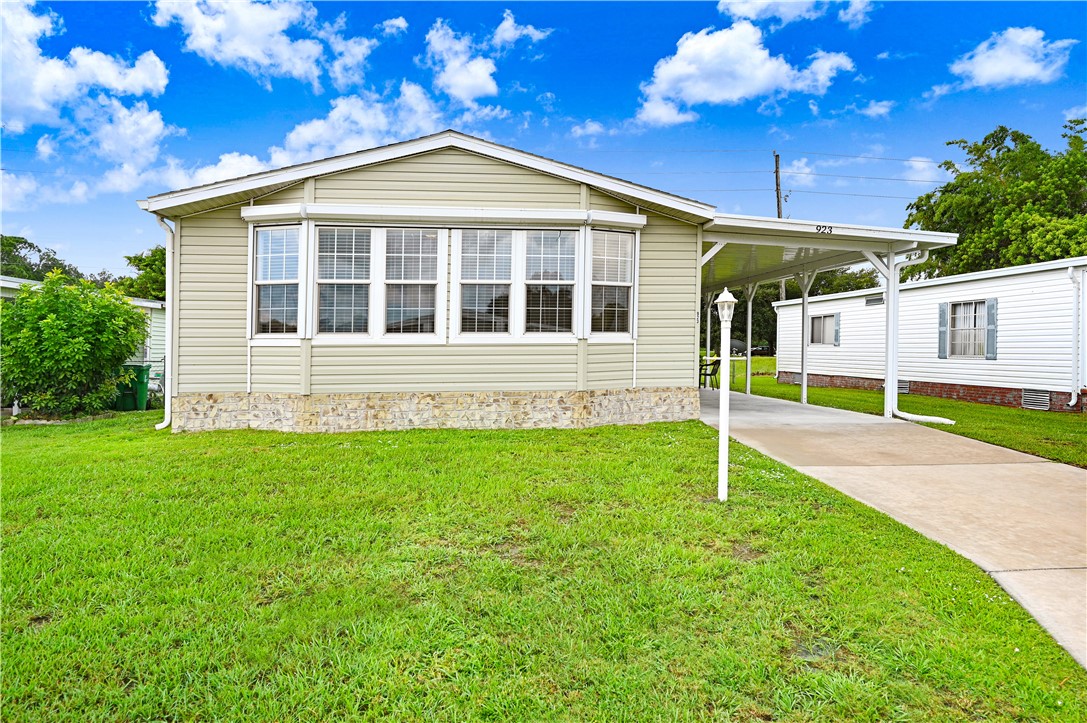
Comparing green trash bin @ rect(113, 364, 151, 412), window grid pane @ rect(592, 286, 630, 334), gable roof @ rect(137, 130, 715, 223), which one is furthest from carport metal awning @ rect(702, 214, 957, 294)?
green trash bin @ rect(113, 364, 151, 412)

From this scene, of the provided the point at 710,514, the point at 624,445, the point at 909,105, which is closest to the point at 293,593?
the point at 710,514

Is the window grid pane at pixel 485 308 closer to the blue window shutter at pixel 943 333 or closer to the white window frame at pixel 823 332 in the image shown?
the blue window shutter at pixel 943 333

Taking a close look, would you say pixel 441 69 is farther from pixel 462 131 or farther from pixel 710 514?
pixel 710 514

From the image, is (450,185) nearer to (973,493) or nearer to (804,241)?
(804,241)

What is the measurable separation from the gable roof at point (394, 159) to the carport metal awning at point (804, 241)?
82 cm

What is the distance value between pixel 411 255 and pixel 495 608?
5720mm

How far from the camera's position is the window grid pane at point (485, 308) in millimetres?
7711

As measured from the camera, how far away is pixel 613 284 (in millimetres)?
7996

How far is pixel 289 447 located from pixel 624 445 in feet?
13.2

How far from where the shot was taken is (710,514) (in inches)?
164

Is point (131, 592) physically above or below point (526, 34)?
below

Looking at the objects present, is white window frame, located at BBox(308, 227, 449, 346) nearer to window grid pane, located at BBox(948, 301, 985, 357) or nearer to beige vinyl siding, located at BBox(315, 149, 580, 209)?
beige vinyl siding, located at BBox(315, 149, 580, 209)

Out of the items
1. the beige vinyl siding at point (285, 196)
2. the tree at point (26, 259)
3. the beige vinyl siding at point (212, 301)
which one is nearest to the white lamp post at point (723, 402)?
the beige vinyl siding at point (285, 196)

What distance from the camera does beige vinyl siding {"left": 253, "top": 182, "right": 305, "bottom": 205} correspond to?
7.43m
